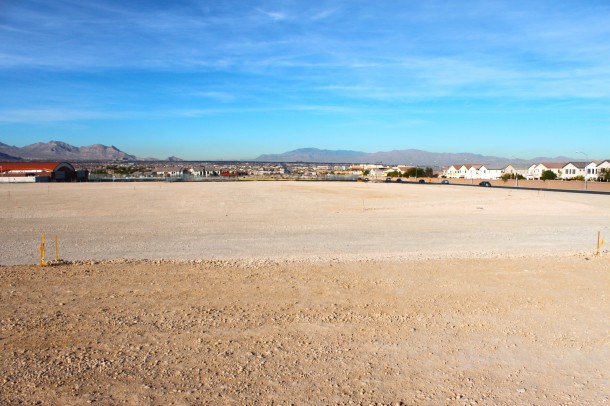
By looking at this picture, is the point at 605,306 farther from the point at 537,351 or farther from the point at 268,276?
the point at 268,276

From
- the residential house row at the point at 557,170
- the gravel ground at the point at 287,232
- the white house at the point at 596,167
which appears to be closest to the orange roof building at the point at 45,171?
the gravel ground at the point at 287,232

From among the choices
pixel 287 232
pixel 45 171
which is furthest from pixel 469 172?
pixel 287 232

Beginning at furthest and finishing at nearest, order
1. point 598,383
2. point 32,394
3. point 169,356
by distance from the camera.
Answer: point 169,356 < point 598,383 < point 32,394

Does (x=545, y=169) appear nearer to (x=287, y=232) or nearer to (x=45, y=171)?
(x=45, y=171)

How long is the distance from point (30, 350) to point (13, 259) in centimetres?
875

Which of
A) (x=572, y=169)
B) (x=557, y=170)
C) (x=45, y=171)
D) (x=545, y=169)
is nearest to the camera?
(x=45, y=171)

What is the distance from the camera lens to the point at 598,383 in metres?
6.93

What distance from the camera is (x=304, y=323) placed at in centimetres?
923

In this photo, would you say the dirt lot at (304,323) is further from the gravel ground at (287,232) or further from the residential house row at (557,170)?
the residential house row at (557,170)

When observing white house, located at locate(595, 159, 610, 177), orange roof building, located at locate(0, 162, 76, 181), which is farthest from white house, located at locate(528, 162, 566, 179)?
orange roof building, located at locate(0, 162, 76, 181)

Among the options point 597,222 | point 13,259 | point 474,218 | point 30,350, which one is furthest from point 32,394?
point 597,222

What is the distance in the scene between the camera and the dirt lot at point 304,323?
670 centimetres

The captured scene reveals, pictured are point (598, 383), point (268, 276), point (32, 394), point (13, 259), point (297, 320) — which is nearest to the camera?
point (32, 394)

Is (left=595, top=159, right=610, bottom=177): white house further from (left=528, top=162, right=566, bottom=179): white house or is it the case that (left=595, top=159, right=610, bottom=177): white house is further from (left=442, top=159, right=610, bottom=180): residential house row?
(left=528, top=162, right=566, bottom=179): white house
